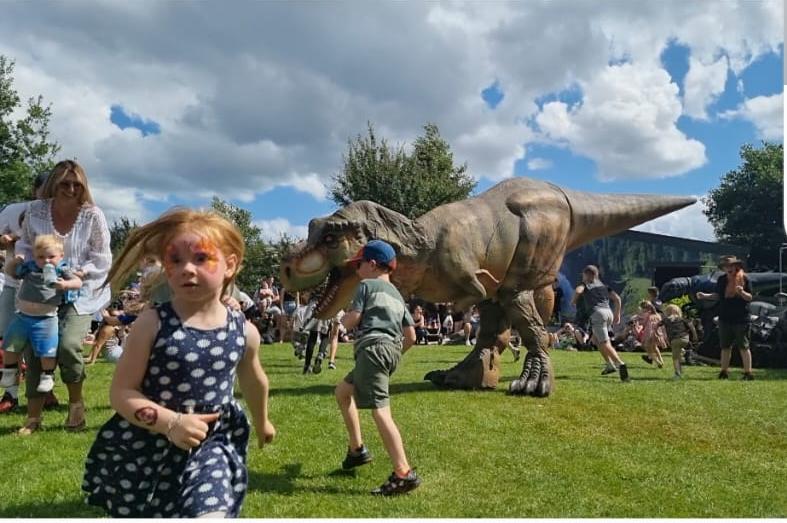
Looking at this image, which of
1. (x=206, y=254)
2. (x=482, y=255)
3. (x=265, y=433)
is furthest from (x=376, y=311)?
(x=482, y=255)

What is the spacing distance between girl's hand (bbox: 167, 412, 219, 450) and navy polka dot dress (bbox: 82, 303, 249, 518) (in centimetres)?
14

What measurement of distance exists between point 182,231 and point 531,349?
18.2ft

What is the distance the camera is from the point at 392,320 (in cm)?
388

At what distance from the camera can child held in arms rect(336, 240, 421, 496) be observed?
3.61 m

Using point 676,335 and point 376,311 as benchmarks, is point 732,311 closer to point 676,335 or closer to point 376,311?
point 676,335

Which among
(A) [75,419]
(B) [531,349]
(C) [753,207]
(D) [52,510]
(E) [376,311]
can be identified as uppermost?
(C) [753,207]

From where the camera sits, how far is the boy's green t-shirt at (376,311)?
152 inches

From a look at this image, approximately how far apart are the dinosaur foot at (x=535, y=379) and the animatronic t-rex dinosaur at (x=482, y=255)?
0.03ft

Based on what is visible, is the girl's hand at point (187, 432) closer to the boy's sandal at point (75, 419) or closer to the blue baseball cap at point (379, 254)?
the blue baseball cap at point (379, 254)

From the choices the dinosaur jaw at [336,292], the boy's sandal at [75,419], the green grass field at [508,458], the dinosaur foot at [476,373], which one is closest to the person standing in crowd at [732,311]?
the green grass field at [508,458]

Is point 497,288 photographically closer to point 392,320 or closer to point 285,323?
point 392,320

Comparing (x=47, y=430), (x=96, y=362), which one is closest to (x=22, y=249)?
(x=47, y=430)

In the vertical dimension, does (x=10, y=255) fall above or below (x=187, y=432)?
above

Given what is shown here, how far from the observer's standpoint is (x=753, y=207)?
4469cm
